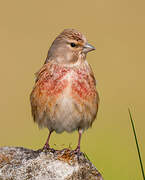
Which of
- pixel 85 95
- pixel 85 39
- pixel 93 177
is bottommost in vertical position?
pixel 93 177

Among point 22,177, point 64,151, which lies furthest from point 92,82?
point 22,177

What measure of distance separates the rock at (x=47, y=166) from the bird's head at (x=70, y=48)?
133 cm

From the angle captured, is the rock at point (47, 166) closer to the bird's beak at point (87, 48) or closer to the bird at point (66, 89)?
the bird at point (66, 89)

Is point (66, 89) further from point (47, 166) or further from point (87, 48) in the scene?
point (47, 166)

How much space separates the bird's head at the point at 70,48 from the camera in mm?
4980

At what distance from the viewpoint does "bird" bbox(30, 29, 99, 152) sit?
4.72 metres

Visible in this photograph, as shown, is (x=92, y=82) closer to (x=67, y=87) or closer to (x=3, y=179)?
(x=67, y=87)

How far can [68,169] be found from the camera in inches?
155

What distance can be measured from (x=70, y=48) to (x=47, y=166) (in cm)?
174

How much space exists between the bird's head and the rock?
1.33 metres

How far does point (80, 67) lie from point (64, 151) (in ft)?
4.05

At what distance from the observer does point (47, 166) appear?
398cm

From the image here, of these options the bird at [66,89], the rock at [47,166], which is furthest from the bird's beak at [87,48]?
the rock at [47,166]

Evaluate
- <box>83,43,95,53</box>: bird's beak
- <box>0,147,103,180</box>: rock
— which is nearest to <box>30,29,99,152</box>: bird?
<box>83,43,95,53</box>: bird's beak
